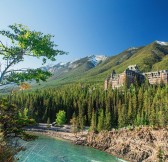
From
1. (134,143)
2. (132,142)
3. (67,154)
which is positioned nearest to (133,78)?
(132,142)

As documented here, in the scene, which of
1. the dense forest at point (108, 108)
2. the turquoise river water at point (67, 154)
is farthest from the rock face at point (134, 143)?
the dense forest at point (108, 108)

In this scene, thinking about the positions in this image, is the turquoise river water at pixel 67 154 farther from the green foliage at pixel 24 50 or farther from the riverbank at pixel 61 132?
the green foliage at pixel 24 50

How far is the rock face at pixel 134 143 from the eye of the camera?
73.6 m

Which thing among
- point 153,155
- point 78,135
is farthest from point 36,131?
point 153,155

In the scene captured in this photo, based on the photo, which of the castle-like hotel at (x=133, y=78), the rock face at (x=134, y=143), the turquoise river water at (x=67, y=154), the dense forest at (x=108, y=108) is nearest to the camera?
the turquoise river water at (x=67, y=154)

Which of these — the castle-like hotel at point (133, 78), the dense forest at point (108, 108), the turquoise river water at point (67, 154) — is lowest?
the turquoise river water at point (67, 154)

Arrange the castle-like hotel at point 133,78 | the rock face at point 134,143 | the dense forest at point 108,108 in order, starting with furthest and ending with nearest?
the castle-like hotel at point 133,78 → the dense forest at point 108,108 → the rock face at point 134,143

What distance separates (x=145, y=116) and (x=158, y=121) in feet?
32.1

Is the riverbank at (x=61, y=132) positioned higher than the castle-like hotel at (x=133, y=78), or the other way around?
the castle-like hotel at (x=133, y=78)

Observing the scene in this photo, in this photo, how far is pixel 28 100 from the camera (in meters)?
155

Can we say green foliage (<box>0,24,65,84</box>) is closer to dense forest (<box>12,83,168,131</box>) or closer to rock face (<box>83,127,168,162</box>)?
rock face (<box>83,127,168,162</box>)

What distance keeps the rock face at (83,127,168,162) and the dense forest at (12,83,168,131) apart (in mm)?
10384

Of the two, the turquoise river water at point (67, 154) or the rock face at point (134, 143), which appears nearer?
the turquoise river water at point (67, 154)

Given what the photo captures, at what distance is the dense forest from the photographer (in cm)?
10531
